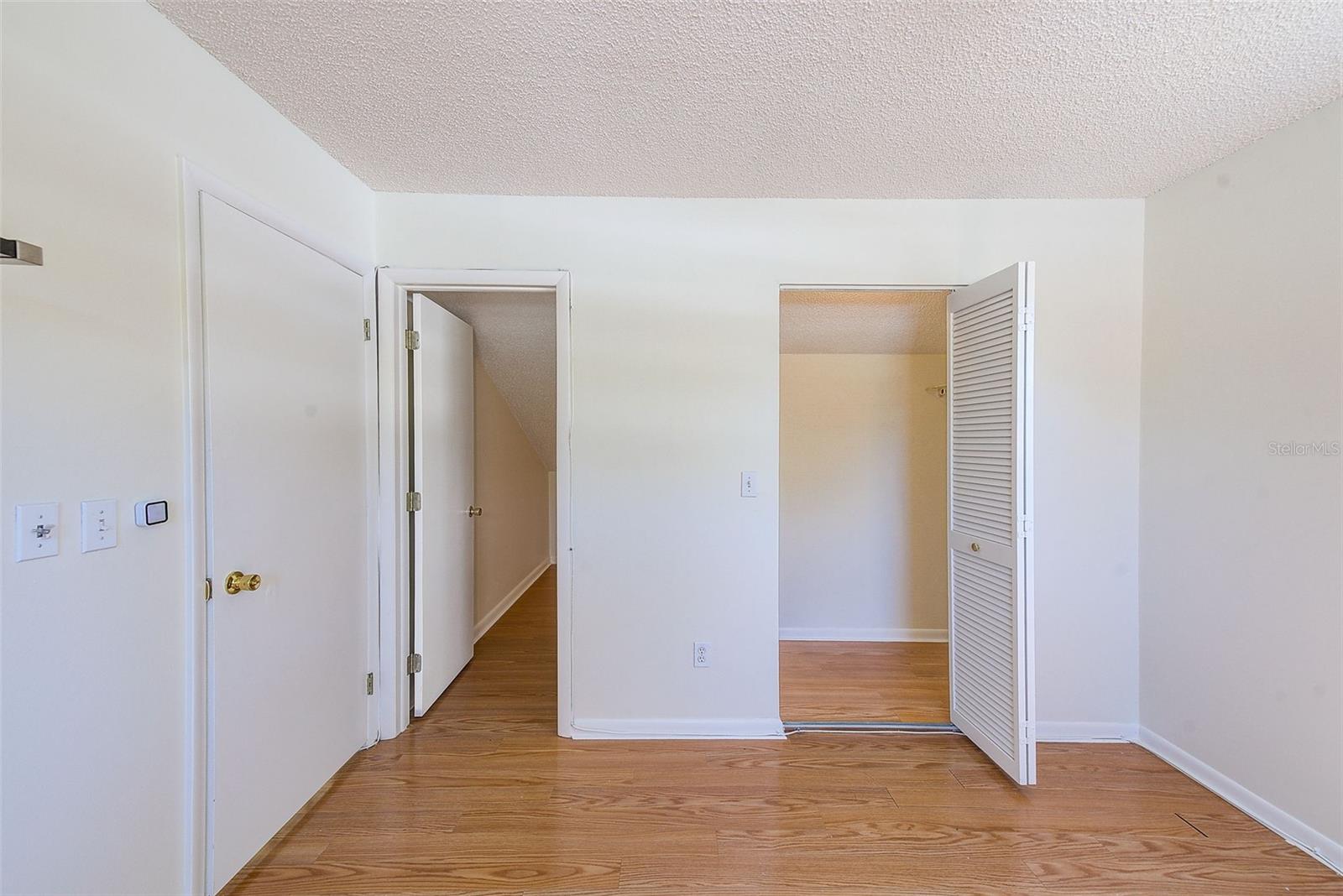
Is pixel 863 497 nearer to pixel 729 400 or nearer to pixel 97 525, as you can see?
→ pixel 729 400

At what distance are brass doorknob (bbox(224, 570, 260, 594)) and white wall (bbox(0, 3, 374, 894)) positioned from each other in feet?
0.32

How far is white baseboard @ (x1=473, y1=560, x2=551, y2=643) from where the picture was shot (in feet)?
11.2

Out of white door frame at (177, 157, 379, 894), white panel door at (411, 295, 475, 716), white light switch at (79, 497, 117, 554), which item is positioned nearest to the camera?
white light switch at (79, 497, 117, 554)

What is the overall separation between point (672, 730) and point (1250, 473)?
233 centimetres

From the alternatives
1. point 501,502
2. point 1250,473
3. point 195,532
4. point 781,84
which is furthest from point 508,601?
point 1250,473


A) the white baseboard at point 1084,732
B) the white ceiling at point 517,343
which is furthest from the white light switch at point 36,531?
the white baseboard at point 1084,732

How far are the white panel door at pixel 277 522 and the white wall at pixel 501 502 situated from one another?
1271mm

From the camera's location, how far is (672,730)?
224 centimetres

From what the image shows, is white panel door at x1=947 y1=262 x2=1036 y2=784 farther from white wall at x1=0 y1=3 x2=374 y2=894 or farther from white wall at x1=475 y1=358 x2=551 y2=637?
white wall at x1=475 y1=358 x2=551 y2=637

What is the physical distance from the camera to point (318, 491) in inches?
71.8

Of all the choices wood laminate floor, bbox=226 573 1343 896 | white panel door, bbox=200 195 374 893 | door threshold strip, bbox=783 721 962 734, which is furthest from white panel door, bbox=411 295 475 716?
door threshold strip, bbox=783 721 962 734

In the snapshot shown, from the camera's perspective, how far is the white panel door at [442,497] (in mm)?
2330

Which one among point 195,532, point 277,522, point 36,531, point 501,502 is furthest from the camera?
point 501,502

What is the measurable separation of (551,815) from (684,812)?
0.46m
